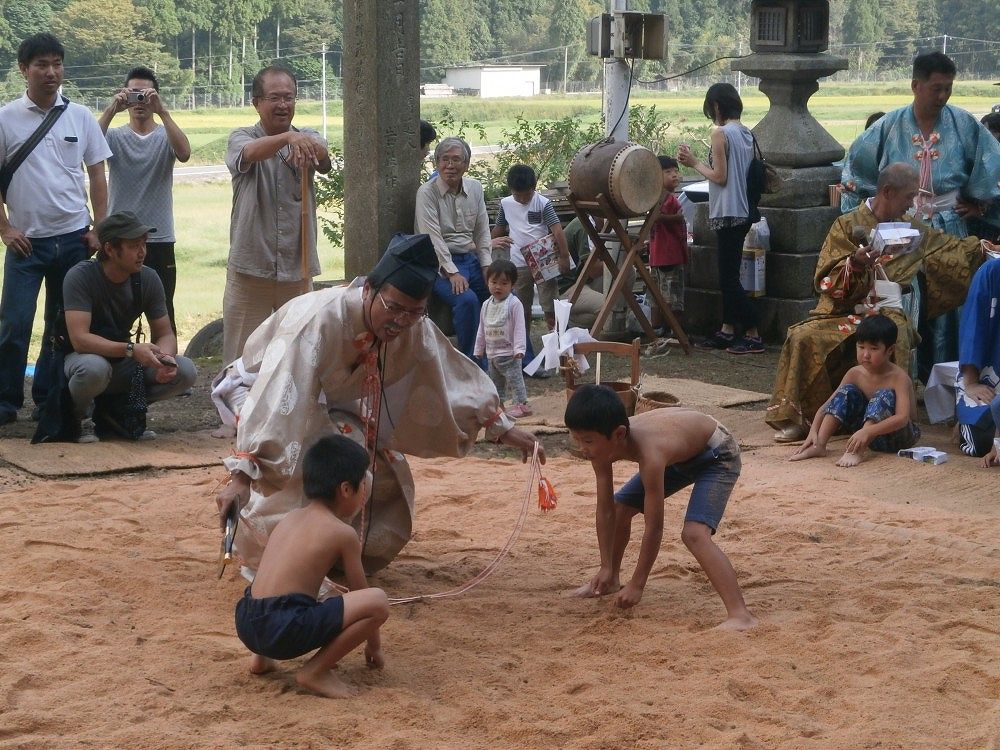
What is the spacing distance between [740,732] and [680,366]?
5693mm

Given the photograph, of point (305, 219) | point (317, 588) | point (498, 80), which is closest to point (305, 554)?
point (317, 588)

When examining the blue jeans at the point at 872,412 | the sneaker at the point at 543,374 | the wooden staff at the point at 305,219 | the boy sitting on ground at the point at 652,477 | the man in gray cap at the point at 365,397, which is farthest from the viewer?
the sneaker at the point at 543,374

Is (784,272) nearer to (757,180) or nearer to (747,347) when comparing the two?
(747,347)

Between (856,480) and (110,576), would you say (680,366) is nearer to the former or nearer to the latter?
(856,480)

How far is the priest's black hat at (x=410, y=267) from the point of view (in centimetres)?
401

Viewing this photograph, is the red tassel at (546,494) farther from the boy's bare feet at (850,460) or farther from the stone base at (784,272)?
the stone base at (784,272)

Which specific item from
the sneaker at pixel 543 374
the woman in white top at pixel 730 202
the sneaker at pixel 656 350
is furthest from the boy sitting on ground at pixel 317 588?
the sneaker at pixel 656 350

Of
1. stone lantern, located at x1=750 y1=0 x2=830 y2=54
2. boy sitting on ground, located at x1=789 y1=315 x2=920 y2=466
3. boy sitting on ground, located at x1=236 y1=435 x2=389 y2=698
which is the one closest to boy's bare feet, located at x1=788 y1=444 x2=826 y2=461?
boy sitting on ground, located at x1=789 y1=315 x2=920 y2=466

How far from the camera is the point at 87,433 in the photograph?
22.0 ft

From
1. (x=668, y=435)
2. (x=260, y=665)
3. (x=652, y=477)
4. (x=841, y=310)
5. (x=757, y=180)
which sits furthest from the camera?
(x=757, y=180)

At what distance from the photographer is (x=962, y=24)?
40406mm

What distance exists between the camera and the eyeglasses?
4.08 m

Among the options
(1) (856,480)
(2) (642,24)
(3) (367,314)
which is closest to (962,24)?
(2) (642,24)

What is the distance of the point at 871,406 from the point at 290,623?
13.3ft
